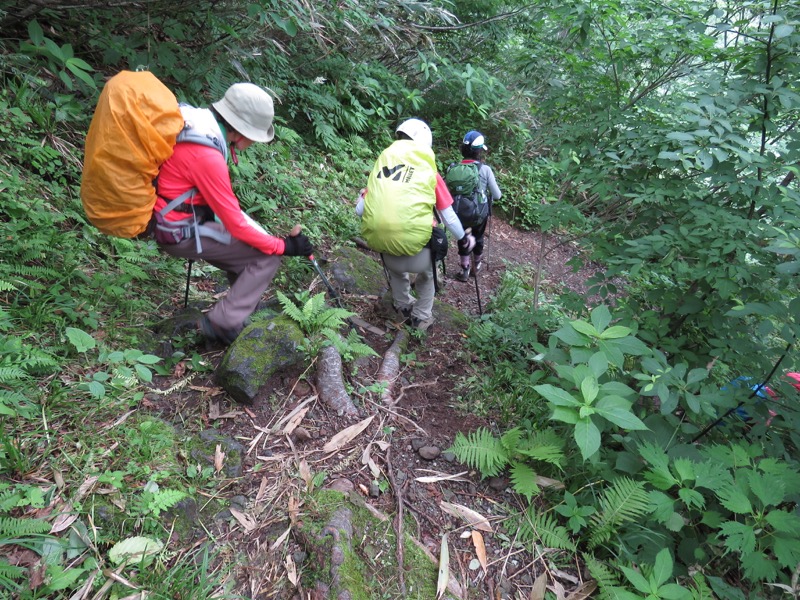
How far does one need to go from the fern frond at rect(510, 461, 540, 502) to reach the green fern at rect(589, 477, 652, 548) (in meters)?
0.39

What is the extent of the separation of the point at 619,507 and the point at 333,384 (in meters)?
2.11

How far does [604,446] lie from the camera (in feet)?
10.3

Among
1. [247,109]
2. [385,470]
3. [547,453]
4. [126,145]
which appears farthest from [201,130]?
[547,453]

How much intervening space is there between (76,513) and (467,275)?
569 centimetres

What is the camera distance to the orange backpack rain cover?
8.68 feet

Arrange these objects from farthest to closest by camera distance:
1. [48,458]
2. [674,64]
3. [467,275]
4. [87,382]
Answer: [467,275] < [674,64] < [87,382] < [48,458]

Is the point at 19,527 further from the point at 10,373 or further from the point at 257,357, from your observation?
the point at 257,357

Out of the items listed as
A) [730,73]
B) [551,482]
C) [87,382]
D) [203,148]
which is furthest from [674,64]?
[87,382]

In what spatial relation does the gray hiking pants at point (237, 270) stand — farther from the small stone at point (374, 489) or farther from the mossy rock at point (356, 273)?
the small stone at point (374, 489)

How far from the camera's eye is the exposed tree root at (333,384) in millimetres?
3361

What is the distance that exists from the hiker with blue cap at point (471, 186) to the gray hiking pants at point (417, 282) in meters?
0.99

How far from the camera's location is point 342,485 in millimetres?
2754

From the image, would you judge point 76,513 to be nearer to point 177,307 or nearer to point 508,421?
point 177,307

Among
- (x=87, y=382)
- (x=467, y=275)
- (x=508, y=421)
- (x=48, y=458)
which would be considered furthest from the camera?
(x=467, y=275)
